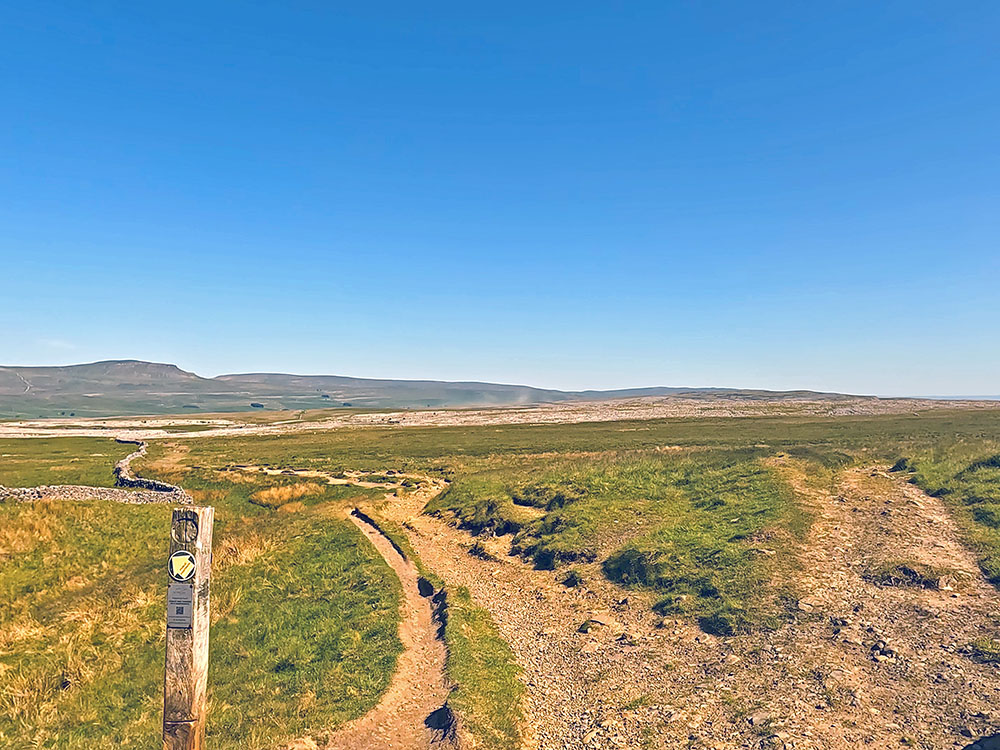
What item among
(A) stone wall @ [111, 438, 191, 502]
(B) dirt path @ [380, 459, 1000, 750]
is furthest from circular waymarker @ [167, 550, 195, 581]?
(A) stone wall @ [111, 438, 191, 502]

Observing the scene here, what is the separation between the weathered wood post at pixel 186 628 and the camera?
6996 millimetres

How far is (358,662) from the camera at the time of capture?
15.5 m

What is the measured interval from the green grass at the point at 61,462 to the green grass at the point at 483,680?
49278 mm

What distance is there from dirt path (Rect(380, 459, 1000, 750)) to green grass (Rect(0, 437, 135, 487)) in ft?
170

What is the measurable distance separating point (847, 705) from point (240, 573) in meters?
21.1

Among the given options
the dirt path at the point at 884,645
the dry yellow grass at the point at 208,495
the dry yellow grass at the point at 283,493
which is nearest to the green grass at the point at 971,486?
the dirt path at the point at 884,645

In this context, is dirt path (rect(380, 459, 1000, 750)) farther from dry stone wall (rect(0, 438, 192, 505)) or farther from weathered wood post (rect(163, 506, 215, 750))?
dry stone wall (rect(0, 438, 192, 505))

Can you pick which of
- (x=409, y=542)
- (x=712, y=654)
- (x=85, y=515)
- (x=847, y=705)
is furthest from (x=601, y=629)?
(x=85, y=515)

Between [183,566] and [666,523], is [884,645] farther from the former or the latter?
[183,566]

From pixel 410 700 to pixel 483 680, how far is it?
1.78m

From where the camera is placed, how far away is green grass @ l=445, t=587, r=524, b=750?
38.6ft

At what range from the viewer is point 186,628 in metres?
7.08

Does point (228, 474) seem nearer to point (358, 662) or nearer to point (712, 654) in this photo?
point (358, 662)

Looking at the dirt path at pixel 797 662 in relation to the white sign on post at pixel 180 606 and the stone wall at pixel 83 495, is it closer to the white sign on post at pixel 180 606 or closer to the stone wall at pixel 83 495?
the white sign on post at pixel 180 606
